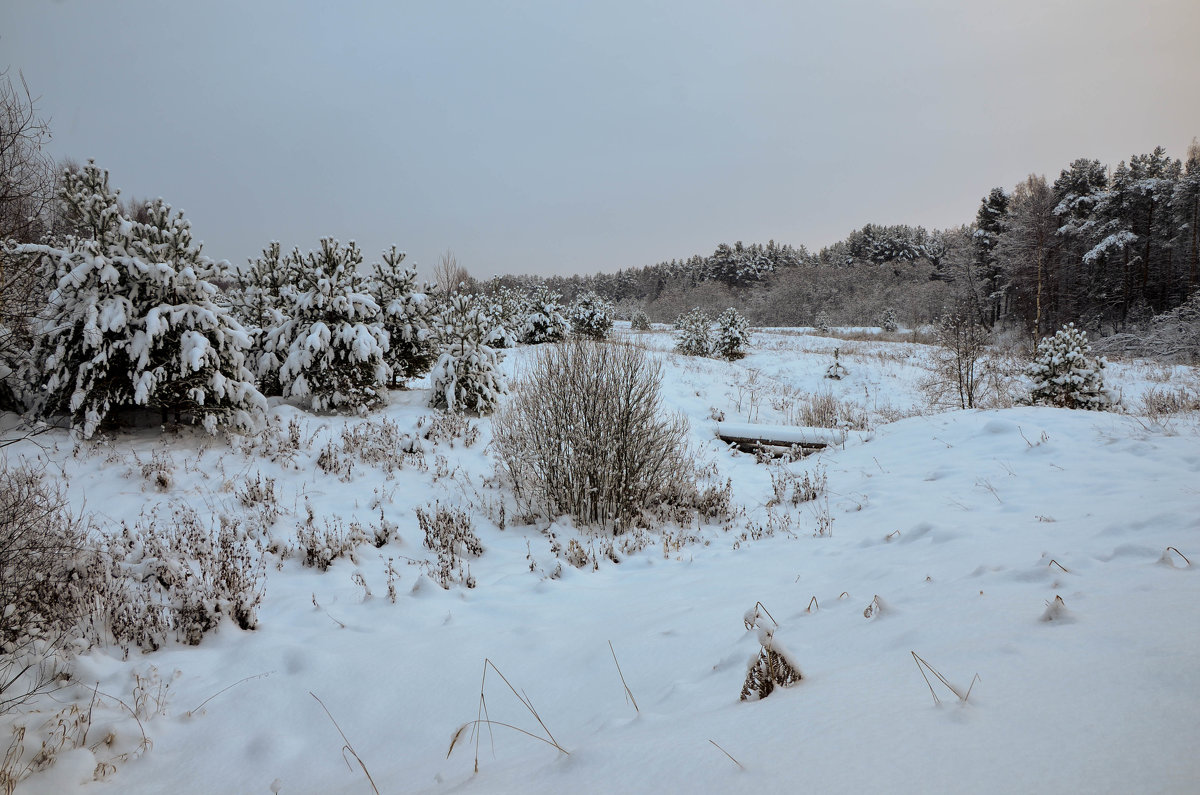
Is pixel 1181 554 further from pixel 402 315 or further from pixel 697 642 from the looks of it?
pixel 402 315

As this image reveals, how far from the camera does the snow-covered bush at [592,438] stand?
6.20 meters

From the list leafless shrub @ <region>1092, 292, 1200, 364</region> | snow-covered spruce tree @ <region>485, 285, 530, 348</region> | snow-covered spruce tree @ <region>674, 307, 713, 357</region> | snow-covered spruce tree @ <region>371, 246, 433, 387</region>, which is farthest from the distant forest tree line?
snow-covered spruce tree @ <region>674, 307, 713, 357</region>

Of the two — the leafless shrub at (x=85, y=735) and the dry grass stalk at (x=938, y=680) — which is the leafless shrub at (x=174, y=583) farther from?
the dry grass stalk at (x=938, y=680)

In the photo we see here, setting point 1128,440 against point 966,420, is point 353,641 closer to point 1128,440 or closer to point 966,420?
point 1128,440

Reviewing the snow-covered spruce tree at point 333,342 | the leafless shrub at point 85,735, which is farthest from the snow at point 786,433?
the leafless shrub at point 85,735

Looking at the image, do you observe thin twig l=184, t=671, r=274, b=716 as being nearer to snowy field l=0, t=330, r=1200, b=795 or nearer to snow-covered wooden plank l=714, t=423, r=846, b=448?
snowy field l=0, t=330, r=1200, b=795

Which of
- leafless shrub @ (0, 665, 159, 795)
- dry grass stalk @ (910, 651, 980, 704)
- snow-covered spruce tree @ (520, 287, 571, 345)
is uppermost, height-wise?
snow-covered spruce tree @ (520, 287, 571, 345)

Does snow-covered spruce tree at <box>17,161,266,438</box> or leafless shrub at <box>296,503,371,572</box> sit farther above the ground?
snow-covered spruce tree at <box>17,161,266,438</box>

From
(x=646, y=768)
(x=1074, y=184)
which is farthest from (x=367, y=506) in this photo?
(x=1074, y=184)

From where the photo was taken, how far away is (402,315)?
9.63 metres

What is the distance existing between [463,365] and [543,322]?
11.1m

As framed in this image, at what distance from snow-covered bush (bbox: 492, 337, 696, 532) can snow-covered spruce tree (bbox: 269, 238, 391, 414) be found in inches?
148

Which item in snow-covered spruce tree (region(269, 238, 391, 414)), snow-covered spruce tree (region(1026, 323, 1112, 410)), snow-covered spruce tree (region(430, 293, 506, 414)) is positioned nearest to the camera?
snow-covered spruce tree (region(269, 238, 391, 414))

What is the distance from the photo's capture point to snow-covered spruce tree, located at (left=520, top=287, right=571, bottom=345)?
65.0ft
